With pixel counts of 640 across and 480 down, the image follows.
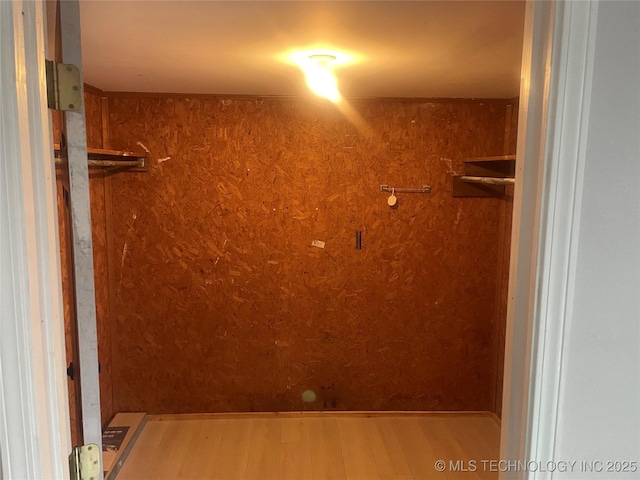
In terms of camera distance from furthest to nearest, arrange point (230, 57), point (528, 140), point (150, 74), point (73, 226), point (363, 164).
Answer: point (363, 164), point (150, 74), point (230, 57), point (73, 226), point (528, 140)

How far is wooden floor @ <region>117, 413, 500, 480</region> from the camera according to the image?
8.73 feet

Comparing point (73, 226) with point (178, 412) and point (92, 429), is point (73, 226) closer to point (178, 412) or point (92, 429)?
point (92, 429)

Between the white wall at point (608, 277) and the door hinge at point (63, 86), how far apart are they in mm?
1032

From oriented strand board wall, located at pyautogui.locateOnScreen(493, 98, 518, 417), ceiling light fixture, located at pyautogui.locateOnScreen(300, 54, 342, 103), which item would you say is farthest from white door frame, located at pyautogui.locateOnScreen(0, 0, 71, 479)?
oriented strand board wall, located at pyautogui.locateOnScreen(493, 98, 518, 417)

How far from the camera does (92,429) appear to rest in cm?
113

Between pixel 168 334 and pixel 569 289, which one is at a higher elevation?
pixel 569 289

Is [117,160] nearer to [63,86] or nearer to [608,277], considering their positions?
[63,86]

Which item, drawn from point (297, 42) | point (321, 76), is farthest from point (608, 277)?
point (321, 76)

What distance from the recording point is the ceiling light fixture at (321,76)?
1.98m

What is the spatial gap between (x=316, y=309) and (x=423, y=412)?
107 centimetres

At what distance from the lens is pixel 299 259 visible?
126 inches

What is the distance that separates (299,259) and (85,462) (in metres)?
2.17

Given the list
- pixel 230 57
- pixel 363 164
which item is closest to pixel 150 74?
pixel 230 57

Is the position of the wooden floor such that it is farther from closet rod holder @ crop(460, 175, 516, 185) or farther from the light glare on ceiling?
the light glare on ceiling
